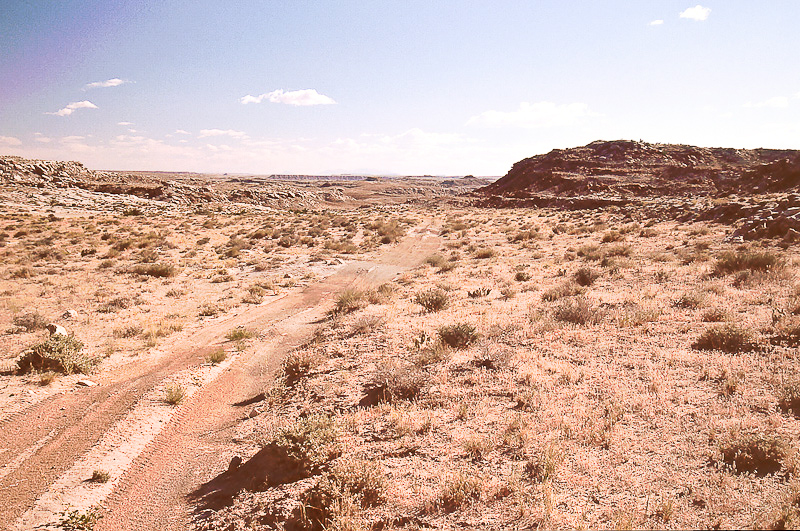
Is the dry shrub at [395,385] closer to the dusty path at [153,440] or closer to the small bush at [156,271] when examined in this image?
the dusty path at [153,440]

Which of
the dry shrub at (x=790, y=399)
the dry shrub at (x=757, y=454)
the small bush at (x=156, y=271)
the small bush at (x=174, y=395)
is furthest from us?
the small bush at (x=156, y=271)

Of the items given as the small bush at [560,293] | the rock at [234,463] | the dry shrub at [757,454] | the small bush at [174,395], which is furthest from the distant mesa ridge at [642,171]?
the small bush at [174,395]

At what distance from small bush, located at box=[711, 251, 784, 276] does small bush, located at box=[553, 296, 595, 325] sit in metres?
7.00

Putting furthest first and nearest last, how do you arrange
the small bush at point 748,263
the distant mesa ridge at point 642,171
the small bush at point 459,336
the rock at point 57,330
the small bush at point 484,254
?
the distant mesa ridge at point 642,171 < the small bush at point 484,254 < the small bush at point 748,263 < the rock at point 57,330 < the small bush at point 459,336

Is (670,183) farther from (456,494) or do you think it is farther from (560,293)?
(456,494)

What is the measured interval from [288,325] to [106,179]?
80970mm

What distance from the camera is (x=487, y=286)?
16.0 meters

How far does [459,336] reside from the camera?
9.88 metres

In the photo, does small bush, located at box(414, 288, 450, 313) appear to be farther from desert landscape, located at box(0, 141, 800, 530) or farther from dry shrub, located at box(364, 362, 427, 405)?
dry shrub, located at box(364, 362, 427, 405)

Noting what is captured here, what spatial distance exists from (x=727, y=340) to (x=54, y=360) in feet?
49.4

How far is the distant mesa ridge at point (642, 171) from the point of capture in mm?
51250

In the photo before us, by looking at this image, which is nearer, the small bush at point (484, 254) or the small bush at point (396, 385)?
the small bush at point (396, 385)

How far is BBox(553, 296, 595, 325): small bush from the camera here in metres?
10.7

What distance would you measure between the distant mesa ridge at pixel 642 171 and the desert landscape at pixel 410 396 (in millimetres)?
39168
